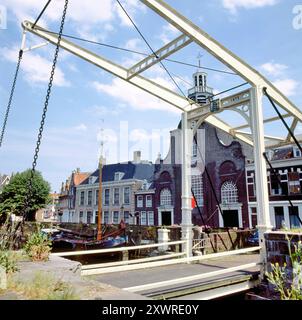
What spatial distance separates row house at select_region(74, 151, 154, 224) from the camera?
3256 centimetres

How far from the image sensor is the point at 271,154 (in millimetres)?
22875

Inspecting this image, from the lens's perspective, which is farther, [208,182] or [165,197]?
[165,197]

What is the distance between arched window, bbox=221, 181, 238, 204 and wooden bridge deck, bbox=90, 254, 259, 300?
690 inches

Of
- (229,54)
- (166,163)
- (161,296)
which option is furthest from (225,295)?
(166,163)

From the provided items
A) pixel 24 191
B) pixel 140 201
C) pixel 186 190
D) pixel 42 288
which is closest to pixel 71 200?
pixel 24 191

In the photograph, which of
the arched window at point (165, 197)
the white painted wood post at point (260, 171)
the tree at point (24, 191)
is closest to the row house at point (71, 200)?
the tree at point (24, 191)

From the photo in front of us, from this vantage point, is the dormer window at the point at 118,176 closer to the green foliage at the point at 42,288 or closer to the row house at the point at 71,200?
the row house at the point at 71,200

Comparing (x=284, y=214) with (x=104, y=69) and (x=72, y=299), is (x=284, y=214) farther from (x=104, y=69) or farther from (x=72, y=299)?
(x=72, y=299)

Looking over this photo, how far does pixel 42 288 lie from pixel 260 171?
4.96m

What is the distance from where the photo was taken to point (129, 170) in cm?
3509

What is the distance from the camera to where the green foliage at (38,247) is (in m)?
3.86

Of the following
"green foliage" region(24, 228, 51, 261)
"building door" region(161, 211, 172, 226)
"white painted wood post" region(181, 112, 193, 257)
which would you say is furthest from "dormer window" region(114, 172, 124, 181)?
"green foliage" region(24, 228, 51, 261)

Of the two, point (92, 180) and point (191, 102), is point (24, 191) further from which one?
point (191, 102)

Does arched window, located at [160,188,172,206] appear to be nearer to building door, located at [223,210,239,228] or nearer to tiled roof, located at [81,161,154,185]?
building door, located at [223,210,239,228]
